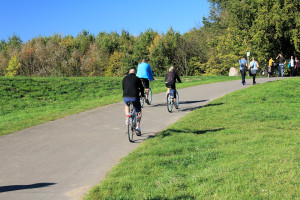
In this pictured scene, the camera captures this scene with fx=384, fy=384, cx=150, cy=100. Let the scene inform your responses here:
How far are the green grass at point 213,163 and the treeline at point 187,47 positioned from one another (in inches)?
1167

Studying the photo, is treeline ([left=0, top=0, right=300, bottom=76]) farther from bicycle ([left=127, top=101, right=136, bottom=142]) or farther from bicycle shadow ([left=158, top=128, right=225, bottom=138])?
bicycle ([left=127, top=101, right=136, bottom=142])

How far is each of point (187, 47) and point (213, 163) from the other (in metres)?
59.8

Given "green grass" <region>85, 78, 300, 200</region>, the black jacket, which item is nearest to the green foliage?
"green grass" <region>85, 78, 300, 200</region>

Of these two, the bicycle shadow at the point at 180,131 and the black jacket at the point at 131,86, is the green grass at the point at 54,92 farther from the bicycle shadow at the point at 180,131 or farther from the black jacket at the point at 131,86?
the black jacket at the point at 131,86

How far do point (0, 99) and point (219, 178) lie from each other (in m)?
20.7

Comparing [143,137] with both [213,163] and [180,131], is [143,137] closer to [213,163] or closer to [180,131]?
[180,131]

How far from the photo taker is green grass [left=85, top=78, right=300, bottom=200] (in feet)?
19.5

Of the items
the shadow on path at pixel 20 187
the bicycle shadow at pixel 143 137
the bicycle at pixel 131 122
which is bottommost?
the shadow on path at pixel 20 187

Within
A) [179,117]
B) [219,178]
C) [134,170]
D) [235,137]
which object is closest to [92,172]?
[134,170]

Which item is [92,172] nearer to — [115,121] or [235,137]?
[235,137]

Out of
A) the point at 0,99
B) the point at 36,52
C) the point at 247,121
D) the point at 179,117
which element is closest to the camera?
the point at 247,121

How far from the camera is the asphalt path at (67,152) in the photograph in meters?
6.41

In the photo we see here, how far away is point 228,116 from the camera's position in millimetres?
13852

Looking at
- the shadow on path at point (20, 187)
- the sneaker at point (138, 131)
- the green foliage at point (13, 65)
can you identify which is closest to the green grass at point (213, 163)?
the sneaker at point (138, 131)
